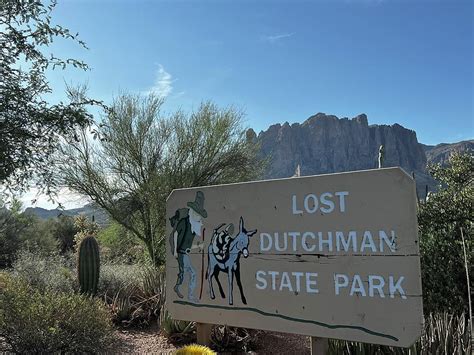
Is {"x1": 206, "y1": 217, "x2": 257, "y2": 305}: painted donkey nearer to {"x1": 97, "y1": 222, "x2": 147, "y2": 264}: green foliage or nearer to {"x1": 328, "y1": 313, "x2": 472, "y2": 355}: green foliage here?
{"x1": 328, "y1": 313, "x2": 472, "y2": 355}: green foliage

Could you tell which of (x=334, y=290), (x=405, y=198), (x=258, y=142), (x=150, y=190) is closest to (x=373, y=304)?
(x=334, y=290)

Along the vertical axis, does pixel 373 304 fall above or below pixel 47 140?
below

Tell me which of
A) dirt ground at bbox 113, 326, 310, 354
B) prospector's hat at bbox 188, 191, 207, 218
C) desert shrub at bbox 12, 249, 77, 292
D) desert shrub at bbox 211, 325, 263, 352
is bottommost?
dirt ground at bbox 113, 326, 310, 354

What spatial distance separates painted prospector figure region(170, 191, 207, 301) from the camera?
464 centimetres

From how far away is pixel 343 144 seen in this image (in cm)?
9350

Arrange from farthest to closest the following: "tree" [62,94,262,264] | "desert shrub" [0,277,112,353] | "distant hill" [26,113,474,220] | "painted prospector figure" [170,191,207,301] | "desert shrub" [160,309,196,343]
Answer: "distant hill" [26,113,474,220]
"tree" [62,94,262,264]
"desert shrub" [160,309,196,343]
"painted prospector figure" [170,191,207,301]
"desert shrub" [0,277,112,353]

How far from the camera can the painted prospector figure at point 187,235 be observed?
464 cm

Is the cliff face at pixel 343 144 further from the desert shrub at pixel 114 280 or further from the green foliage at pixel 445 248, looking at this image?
the green foliage at pixel 445 248

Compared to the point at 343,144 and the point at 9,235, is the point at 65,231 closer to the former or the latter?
→ the point at 9,235

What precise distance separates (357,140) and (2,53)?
9720 cm

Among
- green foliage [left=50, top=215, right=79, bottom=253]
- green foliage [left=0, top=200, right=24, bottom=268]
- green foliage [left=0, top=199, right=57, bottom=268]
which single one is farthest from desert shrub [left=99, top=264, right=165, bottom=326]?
green foliage [left=50, top=215, right=79, bottom=253]

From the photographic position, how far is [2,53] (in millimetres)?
4113

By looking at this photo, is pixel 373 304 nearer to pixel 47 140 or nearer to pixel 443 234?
pixel 443 234

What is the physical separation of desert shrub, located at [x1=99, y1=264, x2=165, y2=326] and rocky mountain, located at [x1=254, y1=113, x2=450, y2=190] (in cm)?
7491
